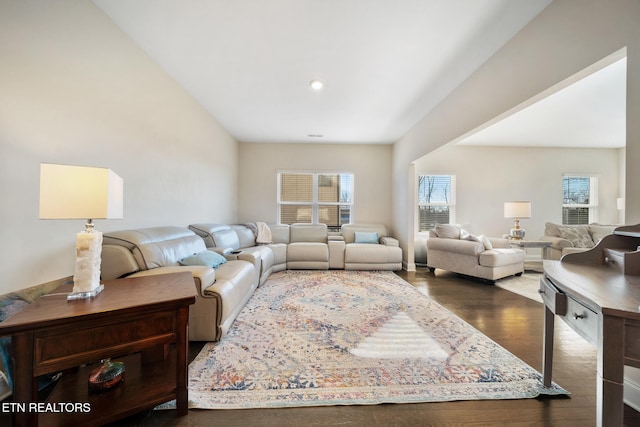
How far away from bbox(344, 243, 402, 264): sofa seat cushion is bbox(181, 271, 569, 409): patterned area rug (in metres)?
1.63

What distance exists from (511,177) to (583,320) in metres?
5.61

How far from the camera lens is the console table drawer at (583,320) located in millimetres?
862

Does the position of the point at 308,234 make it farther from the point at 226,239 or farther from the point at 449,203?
the point at 449,203

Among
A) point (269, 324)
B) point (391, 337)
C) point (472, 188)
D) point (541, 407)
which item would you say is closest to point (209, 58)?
point (269, 324)

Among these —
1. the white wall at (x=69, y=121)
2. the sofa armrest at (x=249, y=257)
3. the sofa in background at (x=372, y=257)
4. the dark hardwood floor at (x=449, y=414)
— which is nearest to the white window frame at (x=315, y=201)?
the sofa in background at (x=372, y=257)

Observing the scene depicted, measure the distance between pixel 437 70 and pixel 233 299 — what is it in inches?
122

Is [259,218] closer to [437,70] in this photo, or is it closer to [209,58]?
[209,58]

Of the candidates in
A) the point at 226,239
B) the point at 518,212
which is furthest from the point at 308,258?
the point at 518,212

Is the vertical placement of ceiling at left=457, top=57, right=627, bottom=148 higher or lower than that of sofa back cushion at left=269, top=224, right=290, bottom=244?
higher

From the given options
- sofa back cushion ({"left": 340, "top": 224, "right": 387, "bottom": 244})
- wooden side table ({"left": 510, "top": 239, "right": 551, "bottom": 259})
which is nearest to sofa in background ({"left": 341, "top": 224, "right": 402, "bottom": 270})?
sofa back cushion ({"left": 340, "top": 224, "right": 387, "bottom": 244})

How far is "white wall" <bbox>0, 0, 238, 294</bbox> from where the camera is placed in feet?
4.27

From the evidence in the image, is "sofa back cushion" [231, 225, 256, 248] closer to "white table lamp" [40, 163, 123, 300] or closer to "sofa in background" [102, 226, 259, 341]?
"sofa in background" [102, 226, 259, 341]

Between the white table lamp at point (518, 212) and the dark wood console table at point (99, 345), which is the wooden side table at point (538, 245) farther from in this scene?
the dark wood console table at point (99, 345)

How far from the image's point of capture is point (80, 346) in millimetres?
968
